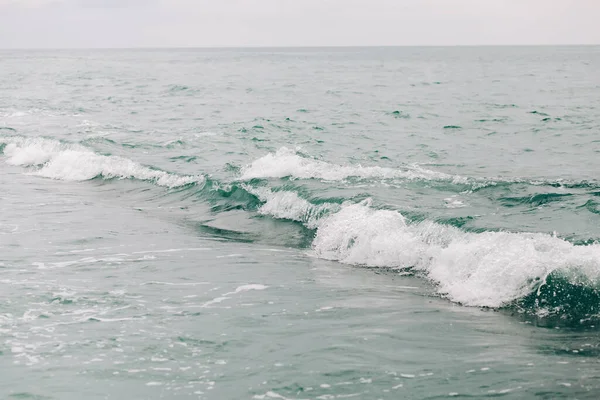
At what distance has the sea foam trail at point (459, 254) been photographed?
33.8 ft

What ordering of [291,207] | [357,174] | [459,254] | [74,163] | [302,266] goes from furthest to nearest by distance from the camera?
[74,163] < [357,174] < [291,207] < [302,266] < [459,254]

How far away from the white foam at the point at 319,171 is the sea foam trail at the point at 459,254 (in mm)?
3953

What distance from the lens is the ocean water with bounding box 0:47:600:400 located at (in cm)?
764

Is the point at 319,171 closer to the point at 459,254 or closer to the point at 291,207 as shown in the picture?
the point at 291,207

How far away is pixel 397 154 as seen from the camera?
23328 mm

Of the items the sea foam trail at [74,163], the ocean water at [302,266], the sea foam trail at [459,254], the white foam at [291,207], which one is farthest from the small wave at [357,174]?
the sea foam trail at [459,254]

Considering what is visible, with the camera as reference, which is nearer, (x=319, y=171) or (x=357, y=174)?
(x=357, y=174)

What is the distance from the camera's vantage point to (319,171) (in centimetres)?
1975

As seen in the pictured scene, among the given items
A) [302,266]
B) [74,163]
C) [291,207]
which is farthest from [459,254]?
[74,163]

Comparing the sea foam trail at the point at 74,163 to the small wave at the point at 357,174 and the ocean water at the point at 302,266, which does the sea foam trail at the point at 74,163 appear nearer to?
the ocean water at the point at 302,266

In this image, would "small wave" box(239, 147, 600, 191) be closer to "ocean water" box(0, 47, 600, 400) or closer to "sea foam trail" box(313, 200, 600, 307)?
"ocean water" box(0, 47, 600, 400)

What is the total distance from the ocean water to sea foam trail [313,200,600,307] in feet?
0.13

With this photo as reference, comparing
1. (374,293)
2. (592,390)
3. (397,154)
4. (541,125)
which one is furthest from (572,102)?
(592,390)

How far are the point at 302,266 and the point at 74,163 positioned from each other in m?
14.0
